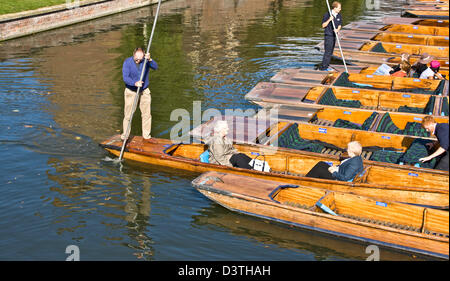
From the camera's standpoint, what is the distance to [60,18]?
26953mm

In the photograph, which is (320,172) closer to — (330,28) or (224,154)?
(224,154)

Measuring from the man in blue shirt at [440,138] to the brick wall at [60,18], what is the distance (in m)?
19.1

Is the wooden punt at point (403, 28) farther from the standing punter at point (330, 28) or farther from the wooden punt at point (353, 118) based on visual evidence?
the wooden punt at point (353, 118)

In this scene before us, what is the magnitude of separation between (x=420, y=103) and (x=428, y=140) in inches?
138

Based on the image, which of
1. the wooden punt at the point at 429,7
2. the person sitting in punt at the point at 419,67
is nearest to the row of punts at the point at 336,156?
the person sitting in punt at the point at 419,67

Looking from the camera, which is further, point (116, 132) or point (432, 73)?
point (432, 73)

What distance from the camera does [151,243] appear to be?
9.78 meters

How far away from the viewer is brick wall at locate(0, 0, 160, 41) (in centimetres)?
2433

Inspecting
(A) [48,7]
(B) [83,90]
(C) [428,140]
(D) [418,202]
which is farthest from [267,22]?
(D) [418,202]

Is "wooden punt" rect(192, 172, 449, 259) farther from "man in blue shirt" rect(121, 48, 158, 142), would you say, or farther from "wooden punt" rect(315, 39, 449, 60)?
"wooden punt" rect(315, 39, 449, 60)

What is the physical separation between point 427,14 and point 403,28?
4.43 m

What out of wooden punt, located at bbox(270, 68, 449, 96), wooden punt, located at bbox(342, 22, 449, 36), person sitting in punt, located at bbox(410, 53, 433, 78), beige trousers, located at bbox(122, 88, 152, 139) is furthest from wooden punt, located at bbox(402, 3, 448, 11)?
beige trousers, located at bbox(122, 88, 152, 139)

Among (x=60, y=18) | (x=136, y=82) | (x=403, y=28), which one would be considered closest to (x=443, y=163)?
(x=136, y=82)
